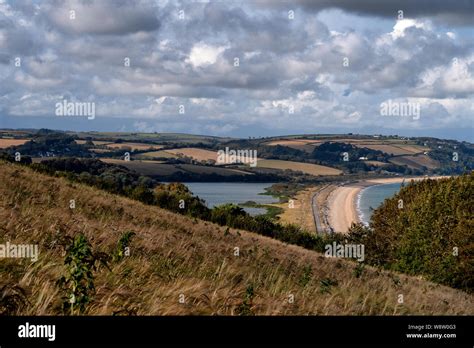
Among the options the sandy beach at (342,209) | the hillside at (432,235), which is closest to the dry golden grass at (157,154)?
the sandy beach at (342,209)

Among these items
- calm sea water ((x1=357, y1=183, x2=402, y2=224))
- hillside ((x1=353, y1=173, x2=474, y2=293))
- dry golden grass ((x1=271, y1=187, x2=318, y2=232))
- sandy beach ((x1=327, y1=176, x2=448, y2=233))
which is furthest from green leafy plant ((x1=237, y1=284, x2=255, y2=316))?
calm sea water ((x1=357, y1=183, x2=402, y2=224))

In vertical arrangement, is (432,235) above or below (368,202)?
above

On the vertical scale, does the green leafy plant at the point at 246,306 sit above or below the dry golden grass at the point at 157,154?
above

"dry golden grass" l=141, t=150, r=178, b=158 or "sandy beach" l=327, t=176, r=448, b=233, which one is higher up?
"dry golden grass" l=141, t=150, r=178, b=158

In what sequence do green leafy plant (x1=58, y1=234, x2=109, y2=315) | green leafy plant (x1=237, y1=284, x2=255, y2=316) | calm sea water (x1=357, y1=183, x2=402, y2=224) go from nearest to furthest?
green leafy plant (x1=58, y1=234, x2=109, y2=315), green leafy plant (x1=237, y1=284, x2=255, y2=316), calm sea water (x1=357, y1=183, x2=402, y2=224)

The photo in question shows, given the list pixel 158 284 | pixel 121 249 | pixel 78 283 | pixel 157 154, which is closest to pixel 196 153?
pixel 157 154

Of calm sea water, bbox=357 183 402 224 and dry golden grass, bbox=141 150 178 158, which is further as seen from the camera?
dry golden grass, bbox=141 150 178 158

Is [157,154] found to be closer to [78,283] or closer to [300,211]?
[300,211]

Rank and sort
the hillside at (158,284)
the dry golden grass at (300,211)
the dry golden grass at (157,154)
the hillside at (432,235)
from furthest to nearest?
the dry golden grass at (157,154), the dry golden grass at (300,211), the hillside at (432,235), the hillside at (158,284)

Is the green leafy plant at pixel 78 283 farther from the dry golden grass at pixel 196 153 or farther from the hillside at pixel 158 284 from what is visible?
the dry golden grass at pixel 196 153

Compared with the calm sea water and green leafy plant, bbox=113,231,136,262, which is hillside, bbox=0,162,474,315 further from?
the calm sea water
